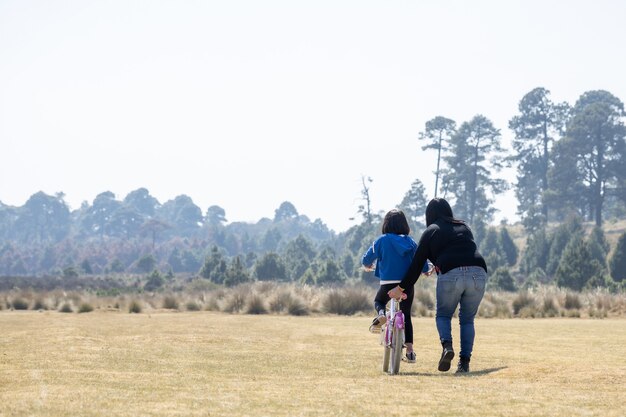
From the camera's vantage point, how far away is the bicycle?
9109mm

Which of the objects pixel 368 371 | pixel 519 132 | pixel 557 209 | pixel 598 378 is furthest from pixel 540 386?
pixel 519 132

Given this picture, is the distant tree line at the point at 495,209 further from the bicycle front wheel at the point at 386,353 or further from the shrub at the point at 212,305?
the bicycle front wheel at the point at 386,353

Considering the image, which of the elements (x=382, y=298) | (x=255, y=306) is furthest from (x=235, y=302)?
(x=382, y=298)

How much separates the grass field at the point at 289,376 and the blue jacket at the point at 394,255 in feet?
3.44

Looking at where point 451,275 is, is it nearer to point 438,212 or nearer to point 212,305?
point 438,212

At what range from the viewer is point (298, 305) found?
26062 millimetres

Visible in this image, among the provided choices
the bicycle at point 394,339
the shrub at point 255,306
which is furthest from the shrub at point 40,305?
the bicycle at point 394,339

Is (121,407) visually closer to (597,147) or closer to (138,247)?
(597,147)

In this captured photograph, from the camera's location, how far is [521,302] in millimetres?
26922

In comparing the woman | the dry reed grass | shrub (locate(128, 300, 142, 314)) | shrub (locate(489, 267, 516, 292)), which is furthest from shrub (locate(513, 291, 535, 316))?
shrub (locate(489, 267, 516, 292))

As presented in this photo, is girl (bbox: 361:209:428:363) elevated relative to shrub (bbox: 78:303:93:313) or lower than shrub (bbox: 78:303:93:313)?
elevated

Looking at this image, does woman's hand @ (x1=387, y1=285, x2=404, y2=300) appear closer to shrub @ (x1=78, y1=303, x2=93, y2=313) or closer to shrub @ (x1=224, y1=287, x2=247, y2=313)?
Answer: shrub @ (x1=224, y1=287, x2=247, y2=313)

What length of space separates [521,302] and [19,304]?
16.1 meters

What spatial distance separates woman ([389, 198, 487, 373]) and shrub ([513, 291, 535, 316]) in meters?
17.6
